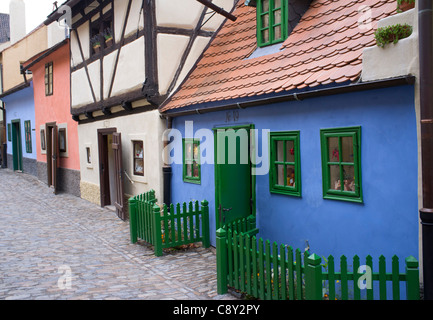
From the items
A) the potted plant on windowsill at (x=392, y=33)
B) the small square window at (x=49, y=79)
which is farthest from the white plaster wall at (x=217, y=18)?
the small square window at (x=49, y=79)

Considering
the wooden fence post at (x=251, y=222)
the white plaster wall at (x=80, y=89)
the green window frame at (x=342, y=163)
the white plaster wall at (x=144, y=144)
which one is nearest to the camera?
the green window frame at (x=342, y=163)

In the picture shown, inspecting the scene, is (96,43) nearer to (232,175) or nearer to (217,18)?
(217,18)

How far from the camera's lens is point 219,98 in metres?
7.10

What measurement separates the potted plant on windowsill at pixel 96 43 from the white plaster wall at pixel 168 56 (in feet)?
10.5

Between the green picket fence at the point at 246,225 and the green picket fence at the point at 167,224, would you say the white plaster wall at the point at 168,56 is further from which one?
the green picket fence at the point at 246,225

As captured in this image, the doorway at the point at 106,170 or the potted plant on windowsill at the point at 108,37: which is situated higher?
the potted plant on windowsill at the point at 108,37

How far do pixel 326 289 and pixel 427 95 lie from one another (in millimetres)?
2448

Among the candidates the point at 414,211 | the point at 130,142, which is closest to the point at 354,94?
the point at 414,211

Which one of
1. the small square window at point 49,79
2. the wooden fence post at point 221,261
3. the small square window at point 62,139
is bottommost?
the wooden fence post at point 221,261

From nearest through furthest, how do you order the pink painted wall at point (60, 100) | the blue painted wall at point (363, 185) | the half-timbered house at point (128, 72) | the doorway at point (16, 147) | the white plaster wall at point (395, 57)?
the white plaster wall at point (395, 57) → the blue painted wall at point (363, 185) → the half-timbered house at point (128, 72) → the pink painted wall at point (60, 100) → the doorway at point (16, 147)

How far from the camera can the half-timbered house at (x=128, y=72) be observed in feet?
29.4

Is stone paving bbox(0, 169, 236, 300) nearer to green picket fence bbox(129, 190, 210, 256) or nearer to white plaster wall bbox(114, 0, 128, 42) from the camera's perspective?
green picket fence bbox(129, 190, 210, 256)

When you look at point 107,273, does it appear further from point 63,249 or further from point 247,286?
point 247,286

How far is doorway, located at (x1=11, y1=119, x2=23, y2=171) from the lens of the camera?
22.5 meters
